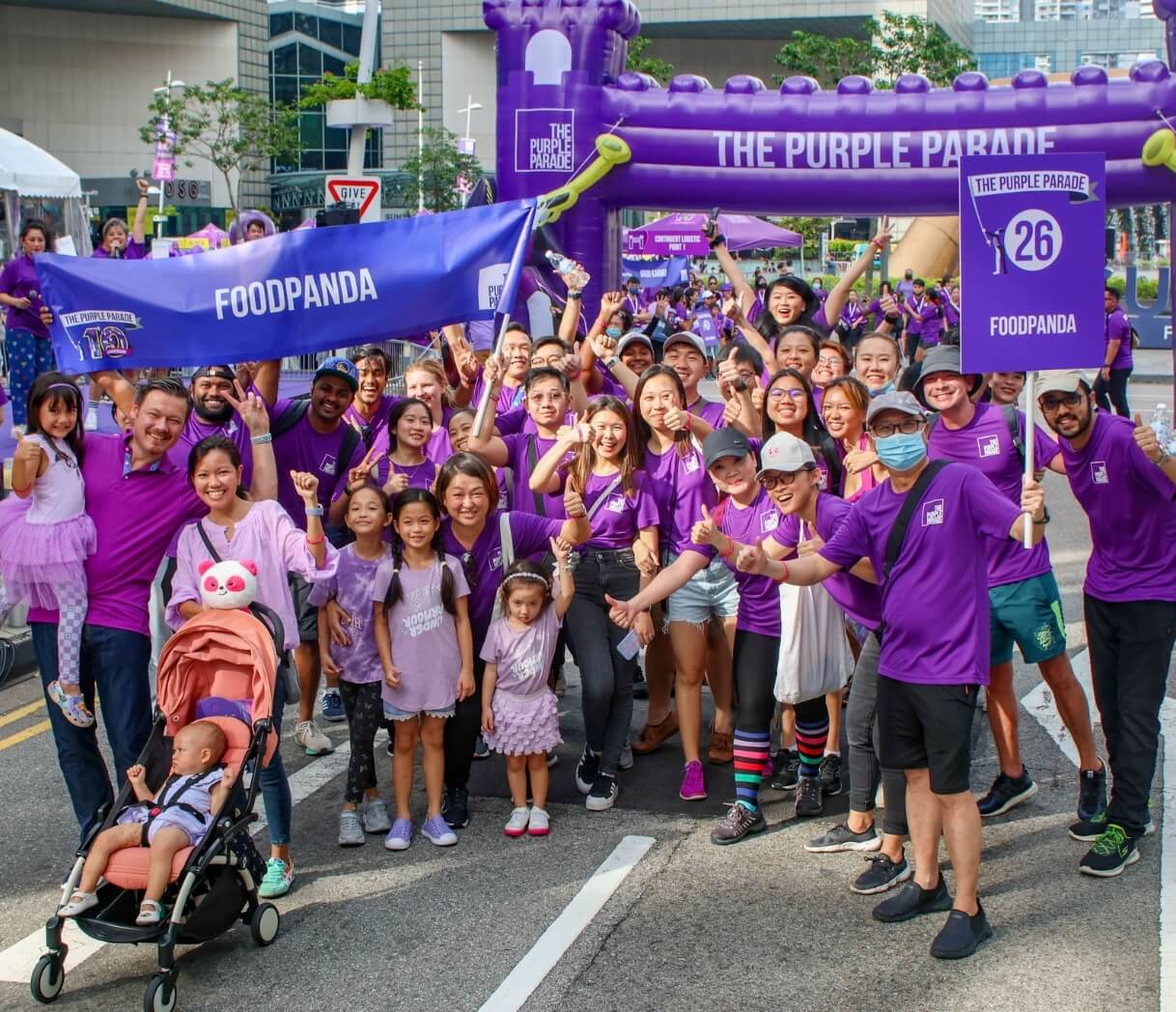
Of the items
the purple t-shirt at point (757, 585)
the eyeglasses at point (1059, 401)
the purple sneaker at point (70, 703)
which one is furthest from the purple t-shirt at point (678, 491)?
the purple sneaker at point (70, 703)

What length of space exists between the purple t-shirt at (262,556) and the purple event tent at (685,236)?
77.3 ft

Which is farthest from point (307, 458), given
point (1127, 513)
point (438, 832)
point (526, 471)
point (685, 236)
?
point (685, 236)

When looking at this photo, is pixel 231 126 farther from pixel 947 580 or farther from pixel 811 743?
pixel 947 580

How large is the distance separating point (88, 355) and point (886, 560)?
11.7 feet

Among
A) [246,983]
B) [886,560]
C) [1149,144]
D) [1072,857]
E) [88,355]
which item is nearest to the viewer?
[246,983]

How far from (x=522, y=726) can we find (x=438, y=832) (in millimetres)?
566

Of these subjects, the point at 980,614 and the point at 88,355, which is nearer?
the point at 980,614

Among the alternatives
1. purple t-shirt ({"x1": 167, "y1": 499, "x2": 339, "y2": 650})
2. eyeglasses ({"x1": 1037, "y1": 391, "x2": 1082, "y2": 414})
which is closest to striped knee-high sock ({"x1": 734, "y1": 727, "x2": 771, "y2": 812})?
eyeglasses ({"x1": 1037, "y1": 391, "x2": 1082, "y2": 414})

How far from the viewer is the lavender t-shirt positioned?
6.18 m

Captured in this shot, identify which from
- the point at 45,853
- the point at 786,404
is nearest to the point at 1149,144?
the point at 786,404

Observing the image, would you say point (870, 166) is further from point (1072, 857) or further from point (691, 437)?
point (1072, 857)

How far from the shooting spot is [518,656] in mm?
6301

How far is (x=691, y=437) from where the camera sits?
6.90m

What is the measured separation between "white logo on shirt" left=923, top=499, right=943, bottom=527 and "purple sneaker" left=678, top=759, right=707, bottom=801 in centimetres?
203
